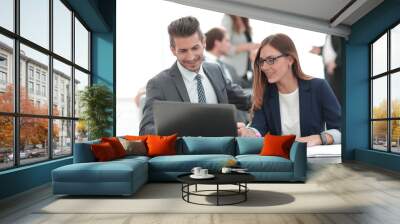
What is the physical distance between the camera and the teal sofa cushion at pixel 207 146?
6.76 m

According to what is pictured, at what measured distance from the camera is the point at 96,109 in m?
7.84

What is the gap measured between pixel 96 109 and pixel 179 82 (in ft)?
6.48

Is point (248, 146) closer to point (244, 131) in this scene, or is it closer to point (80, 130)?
point (244, 131)

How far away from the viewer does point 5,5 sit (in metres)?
4.90

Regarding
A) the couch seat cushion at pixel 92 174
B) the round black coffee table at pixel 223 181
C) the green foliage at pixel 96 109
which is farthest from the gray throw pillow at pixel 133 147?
the round black coffee table at pixel 223 181

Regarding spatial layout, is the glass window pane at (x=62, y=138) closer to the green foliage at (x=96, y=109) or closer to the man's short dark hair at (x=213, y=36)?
the green foliage at (x=96, y=109)

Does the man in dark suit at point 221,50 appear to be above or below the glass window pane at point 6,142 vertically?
above

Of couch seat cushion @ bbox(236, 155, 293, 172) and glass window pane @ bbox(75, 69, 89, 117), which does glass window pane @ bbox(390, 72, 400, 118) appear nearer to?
couch seat cushion @ bbox(236, 155, 293, 172)

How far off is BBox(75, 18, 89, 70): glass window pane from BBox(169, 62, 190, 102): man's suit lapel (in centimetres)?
192

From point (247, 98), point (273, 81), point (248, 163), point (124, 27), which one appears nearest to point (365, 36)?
point (273, 81)

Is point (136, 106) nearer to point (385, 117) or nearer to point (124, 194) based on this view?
point (124, 194)

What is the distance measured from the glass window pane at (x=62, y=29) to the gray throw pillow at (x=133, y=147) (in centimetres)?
199

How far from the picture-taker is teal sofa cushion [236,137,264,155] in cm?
677

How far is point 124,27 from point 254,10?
119 inches
